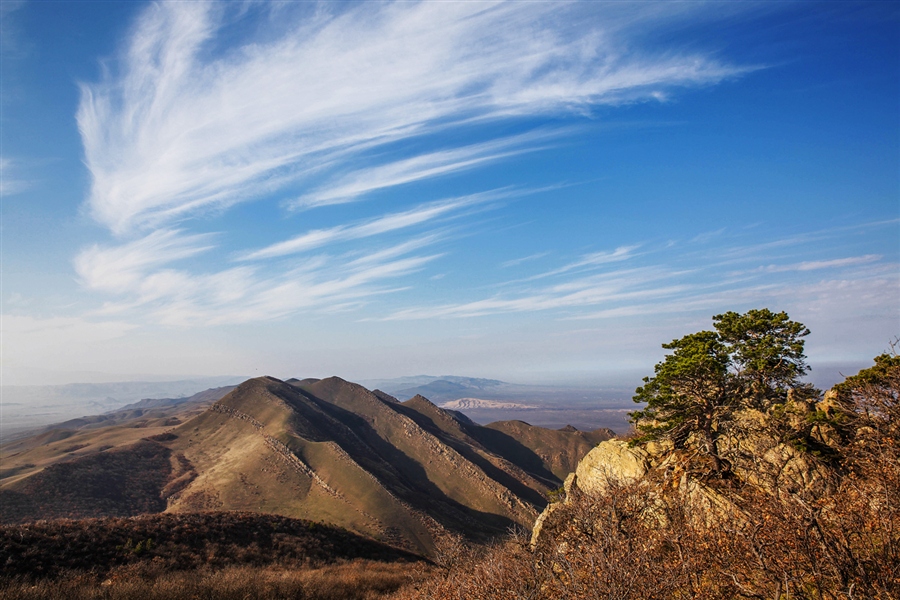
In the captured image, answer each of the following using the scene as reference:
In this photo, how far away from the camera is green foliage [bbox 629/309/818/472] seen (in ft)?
66.4

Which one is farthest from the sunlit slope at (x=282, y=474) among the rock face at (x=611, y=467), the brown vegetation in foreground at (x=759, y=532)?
the brown vegetation in foreground at (x=759, y=532)

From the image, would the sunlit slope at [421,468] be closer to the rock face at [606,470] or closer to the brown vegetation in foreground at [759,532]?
the rock face at [606,470]

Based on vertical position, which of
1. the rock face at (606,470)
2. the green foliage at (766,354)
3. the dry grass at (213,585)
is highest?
the green foliage at (766,354)

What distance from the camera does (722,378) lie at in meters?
21.0

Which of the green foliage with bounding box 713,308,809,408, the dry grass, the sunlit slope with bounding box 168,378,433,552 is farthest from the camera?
the sunlit slope with bounding box 168,378,433,552

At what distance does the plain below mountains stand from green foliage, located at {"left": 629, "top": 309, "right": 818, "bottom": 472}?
5232 centimetres

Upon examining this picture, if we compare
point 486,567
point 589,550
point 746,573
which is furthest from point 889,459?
point 486,567

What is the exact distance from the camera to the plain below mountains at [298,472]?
67062 mm

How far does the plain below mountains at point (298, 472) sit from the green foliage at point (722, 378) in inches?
2060

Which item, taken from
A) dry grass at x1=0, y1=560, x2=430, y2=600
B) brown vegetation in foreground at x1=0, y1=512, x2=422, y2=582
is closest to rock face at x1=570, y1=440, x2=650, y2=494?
dry grass at x1=0, y1=560, x2=430, y2=600

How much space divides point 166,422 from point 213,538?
121 m

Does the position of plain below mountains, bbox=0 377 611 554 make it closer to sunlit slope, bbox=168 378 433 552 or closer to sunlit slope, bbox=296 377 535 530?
sunlit slope, bbox=168 378 433 552

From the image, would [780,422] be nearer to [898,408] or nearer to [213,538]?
[898,408]

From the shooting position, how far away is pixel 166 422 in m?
137
